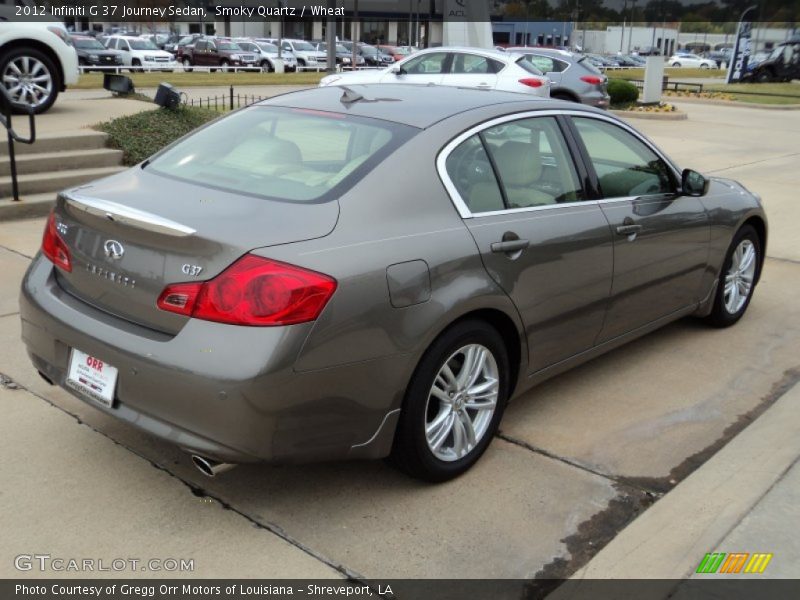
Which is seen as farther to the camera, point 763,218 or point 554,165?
point 763,218

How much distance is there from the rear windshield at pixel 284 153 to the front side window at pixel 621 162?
4.17ft

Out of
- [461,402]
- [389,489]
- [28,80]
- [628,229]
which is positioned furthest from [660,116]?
[389,489]

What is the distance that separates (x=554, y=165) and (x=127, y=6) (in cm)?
6638

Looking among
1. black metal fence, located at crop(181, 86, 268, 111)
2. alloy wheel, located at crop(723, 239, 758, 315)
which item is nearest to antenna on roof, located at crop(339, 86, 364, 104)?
alloy wheel, located at crop(723, 239, 758, 315)

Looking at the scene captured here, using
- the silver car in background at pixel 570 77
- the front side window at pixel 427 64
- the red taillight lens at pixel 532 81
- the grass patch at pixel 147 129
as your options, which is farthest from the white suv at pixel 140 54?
the grass patch at pixel 147 129

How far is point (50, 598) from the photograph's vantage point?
9.32ft

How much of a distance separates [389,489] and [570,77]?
16.7 meters

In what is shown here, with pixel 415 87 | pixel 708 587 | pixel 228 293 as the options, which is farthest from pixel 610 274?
pixel 228 293

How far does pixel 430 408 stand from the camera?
355cm

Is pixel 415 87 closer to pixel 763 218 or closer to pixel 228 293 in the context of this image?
pixel 228 293

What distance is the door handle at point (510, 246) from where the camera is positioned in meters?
3.67

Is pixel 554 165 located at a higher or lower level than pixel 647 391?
higher

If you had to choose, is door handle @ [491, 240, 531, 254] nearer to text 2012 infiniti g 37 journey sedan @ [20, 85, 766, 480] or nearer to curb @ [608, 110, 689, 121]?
text 2012 infiniti g 37 journey sedan @ [20, 85, 766, 480]

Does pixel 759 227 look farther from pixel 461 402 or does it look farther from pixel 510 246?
pixel 461 402
